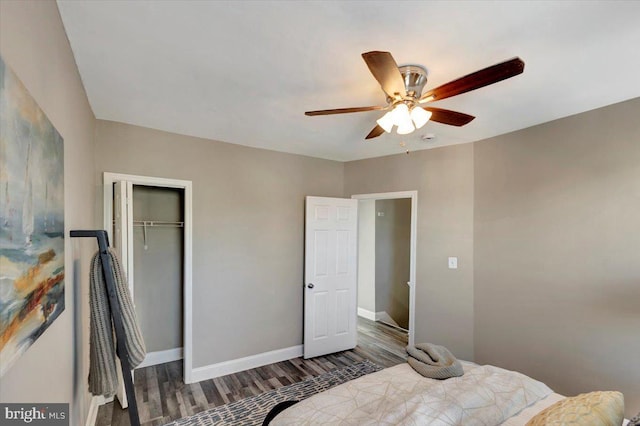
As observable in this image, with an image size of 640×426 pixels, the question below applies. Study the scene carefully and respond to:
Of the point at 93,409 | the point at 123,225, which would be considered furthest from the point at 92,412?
the point at 123,225

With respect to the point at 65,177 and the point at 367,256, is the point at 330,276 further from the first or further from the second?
the point at 65,177

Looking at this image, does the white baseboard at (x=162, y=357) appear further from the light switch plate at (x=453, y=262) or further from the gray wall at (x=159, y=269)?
the light switch plate at (x=453, y=262)

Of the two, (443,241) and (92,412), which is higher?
(443,241)

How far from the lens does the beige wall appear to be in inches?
35.2

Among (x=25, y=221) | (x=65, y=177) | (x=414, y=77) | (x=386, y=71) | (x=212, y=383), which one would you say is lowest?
(x=212, y=383)

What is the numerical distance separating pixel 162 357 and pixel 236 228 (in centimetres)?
178

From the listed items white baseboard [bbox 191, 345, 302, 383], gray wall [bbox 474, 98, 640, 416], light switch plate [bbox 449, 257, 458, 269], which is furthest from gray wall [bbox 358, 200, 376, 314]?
gray wall [bbox 474, 98, 640, 416]

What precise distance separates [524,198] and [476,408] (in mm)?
2032

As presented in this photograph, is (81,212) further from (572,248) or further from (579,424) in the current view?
(572,248)

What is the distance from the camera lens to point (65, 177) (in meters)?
1.48

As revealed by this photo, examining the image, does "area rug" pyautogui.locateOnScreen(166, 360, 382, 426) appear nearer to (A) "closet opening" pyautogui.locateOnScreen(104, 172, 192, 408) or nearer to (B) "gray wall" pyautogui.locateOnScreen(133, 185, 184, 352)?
(A) "closet opening" pyautogui.locateOnScreen(104, 172, 192, 408)

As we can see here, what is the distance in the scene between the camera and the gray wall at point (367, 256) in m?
5.20

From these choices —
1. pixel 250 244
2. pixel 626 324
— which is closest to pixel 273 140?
pixel 250 244

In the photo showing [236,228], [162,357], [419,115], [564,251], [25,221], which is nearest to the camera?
[25,221]
